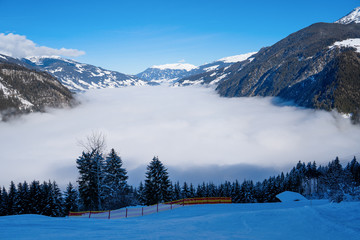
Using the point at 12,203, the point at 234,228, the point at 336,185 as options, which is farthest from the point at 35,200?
the point at 336,185

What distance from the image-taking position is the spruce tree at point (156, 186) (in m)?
44.4

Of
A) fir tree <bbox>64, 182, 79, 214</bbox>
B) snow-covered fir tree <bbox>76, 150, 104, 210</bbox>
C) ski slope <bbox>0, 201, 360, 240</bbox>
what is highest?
snow-covered fir tree <bbox>76, 150, 104, 210</bbox>

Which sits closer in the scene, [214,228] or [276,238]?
[276,238]

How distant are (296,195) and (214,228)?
134ft

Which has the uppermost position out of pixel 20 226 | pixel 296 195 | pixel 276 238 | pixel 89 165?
pixel 89 165

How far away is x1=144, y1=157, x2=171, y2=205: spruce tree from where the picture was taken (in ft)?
146

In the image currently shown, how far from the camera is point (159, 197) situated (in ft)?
146

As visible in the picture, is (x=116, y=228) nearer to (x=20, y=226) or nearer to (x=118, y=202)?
(x=20, y=226)

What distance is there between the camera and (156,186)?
44.8 metres

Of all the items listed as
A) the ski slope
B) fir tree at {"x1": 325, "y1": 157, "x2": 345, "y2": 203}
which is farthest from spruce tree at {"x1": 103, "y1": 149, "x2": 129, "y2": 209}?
fir tree at {"x1": 325, "y1": 157, "x2": 345, "y2": 203}

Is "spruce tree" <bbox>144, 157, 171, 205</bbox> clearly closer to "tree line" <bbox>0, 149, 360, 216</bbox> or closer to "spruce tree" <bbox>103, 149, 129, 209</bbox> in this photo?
"tree line" <bbox>0, 149, 360, 216</bbox>

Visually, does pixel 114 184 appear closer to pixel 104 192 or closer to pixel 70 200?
pixel 104 192

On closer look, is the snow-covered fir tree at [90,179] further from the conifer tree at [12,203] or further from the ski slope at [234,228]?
the conifer tree at [12,203]

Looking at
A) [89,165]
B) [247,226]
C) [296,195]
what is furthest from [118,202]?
[296,195]
